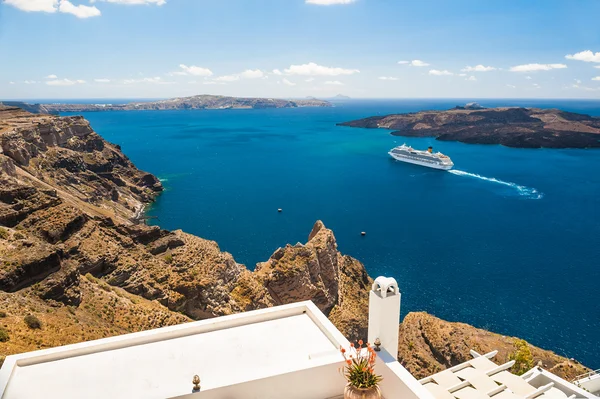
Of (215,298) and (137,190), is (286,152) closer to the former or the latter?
(137,190)

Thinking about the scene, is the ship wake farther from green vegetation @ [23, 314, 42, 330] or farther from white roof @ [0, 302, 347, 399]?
green vegetation @ [23, 314, 42, 330]

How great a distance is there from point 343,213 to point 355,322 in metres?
39.8

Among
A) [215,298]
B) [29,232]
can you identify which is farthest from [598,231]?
[29,232]

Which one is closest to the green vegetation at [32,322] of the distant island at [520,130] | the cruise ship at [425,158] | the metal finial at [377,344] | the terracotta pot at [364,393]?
the metal finial at [377,344]

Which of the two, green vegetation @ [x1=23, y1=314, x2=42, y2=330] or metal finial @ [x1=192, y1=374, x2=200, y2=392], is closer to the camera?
metal finial @ [x1=192, y1=374, x2=200, y2=392]

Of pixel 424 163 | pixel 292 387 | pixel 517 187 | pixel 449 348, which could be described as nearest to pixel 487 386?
pixel 292 387

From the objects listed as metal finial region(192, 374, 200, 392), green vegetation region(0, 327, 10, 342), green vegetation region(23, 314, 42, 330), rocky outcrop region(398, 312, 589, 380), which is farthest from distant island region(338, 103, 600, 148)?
metal finial region(192, 374, 200, 392)

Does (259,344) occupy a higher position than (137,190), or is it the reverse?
(259,344)

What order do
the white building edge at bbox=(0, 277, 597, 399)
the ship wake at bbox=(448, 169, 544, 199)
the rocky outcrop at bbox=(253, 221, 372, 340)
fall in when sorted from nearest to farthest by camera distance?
the white building edge at bbox=(0, 277, 597, 399), the rocky outcrop at bbox=(253, 221, 372, 340), the ship wake at bbox=(448, 169, 544, 199)

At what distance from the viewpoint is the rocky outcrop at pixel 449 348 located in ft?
88.7

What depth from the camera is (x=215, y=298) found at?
2731 cm

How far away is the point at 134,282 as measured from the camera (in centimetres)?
2619

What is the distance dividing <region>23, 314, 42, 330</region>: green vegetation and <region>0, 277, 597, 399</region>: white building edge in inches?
351

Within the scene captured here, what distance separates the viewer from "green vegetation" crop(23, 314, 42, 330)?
17.1 metres
